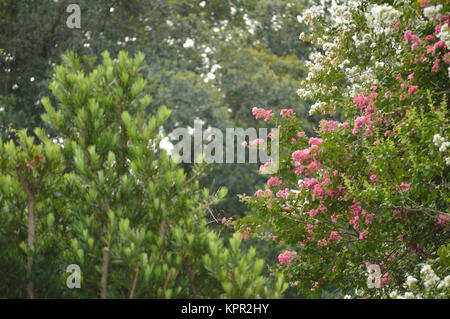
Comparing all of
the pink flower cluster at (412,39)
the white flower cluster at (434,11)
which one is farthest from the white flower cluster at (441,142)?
the pink flower cluster at (412,39)

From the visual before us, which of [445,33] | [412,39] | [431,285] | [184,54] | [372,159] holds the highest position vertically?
[184,54]

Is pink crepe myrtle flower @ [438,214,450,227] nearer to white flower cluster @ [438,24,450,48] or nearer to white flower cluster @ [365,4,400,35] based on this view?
white flower cluster @ [438,24,450,48]

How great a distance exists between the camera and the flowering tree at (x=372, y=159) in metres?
5.11

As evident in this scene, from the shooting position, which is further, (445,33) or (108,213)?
(445,33)

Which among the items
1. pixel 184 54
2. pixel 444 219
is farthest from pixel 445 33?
pixel 184 54

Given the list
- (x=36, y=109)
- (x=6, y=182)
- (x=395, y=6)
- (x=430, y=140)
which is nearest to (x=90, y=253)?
(x=6, y=182)

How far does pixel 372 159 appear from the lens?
5215 mm

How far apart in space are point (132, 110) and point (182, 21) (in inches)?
621

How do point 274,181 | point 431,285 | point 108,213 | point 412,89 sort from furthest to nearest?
point 274,181
point 412,89
point 431,285
point 108,213

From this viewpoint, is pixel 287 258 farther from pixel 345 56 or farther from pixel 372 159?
pixel 345 56

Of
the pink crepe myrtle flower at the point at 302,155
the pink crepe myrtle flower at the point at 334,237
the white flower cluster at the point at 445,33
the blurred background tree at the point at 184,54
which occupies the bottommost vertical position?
the pink crepe myrtle flower at the point at 334,237

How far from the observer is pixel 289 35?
23.3 metres

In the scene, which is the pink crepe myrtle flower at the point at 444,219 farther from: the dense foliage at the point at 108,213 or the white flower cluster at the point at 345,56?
the dense foliage at the point at 108,213

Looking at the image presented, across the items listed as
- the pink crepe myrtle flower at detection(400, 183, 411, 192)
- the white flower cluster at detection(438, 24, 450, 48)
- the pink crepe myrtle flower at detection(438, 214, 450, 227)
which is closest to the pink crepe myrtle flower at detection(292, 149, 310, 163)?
the pink crepe myrtle flower at detection(400, 183, 411, 192)
